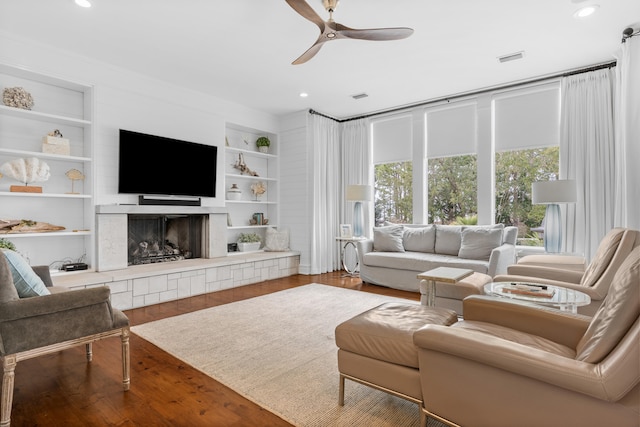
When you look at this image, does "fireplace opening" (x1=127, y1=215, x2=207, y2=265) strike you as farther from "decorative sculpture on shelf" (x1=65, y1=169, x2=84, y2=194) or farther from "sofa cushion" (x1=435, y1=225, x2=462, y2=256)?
"sofa cushion" (x1=435, y1=225, x2=462, y2=256)

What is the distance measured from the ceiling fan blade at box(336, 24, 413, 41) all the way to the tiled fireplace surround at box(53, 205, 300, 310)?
10.6 ft

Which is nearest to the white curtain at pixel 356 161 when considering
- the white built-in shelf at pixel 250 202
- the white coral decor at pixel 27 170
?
the white built-in shelf at pixel 250 202

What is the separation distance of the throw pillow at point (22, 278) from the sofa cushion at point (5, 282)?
0.48 feet

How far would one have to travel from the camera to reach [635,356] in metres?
1.04

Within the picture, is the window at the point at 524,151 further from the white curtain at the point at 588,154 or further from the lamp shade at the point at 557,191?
the lamp shade at the point at 557,191

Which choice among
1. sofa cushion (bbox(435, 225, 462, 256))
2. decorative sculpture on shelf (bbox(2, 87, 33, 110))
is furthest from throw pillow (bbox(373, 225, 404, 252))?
decorative sculpture on shelf (bbox(2, 87, 33, 110))

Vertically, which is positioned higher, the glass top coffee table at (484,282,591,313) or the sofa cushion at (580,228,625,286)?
the sofa cushion at (580,228,625,286)

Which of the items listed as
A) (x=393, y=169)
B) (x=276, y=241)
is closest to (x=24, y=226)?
(x=276, y=241)

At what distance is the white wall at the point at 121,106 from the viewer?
3.72m

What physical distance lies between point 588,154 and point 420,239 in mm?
2332

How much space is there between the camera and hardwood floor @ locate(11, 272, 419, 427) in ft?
6.04

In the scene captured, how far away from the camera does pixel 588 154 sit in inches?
169

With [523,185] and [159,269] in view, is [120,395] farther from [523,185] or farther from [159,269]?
[523,185]

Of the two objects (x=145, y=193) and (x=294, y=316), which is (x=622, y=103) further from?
(x=145, y=193)
